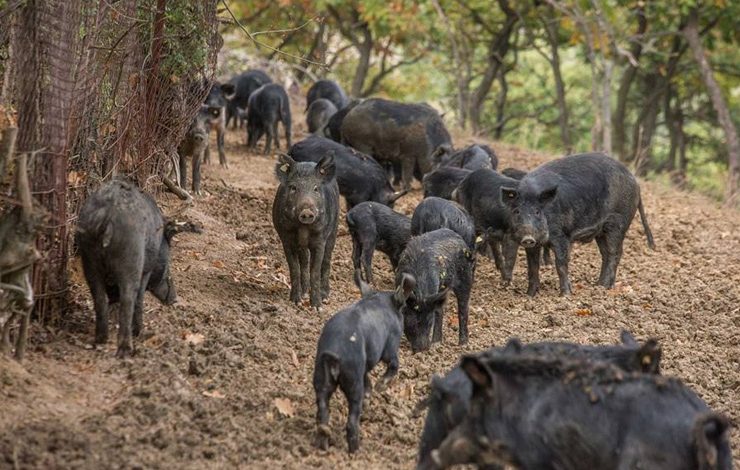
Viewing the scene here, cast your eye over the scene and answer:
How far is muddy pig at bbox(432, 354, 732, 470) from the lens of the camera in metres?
4.98

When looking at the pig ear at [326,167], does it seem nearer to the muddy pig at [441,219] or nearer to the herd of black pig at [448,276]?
the herd of black pig at [448,276]

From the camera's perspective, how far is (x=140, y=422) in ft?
19.8

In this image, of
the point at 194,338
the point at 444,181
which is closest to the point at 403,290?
the point at 194,338

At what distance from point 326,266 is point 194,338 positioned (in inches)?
91.7

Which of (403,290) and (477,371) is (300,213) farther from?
(477,371)

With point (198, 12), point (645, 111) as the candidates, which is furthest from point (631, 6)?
point (198, 12)

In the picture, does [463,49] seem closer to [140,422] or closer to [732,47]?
[732,47]

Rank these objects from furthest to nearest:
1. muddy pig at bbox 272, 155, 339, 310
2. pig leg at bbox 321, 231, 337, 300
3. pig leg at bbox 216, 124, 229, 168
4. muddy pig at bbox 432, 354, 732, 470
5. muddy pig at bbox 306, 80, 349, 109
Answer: muddy pig at bbox 306, 80, 349, 109 < pig leg at bbox 216, 124, 229, 168 < pig leg at bbox 321, 231, 337, 300 < muddy pig at bbox 272, 155, 339, 310 < muddy pig at bbox 432, 354, 732, 470

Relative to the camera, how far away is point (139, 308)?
23.4 feet

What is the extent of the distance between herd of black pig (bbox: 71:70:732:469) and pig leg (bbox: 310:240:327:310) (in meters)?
0.01

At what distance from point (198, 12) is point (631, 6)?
14082 mm

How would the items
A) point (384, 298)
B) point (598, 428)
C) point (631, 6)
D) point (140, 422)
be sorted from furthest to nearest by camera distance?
point (631, 6), point (384, 298), point (140, 422), point (598, 428)

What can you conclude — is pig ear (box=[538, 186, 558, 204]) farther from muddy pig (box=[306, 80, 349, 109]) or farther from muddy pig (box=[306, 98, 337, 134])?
muddy pig (box=[306, 80, 349, 109])

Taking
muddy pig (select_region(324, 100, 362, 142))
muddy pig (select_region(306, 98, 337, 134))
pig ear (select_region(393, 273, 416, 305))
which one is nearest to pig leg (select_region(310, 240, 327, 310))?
pig ear (select_region(393, 273, 416, 305))
